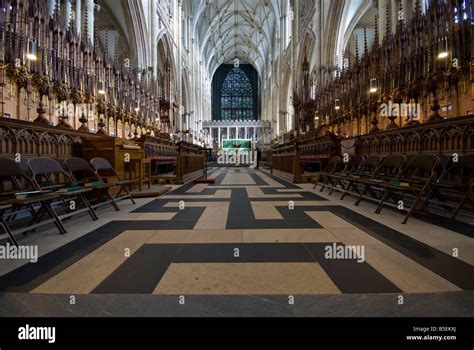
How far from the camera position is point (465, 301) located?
1403 mm

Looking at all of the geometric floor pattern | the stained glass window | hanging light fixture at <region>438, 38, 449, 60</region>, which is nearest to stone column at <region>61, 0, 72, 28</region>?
the geometric floor pattern

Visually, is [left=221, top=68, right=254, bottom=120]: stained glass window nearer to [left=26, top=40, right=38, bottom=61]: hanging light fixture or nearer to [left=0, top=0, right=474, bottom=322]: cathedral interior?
[left=0, top=0, right=474, bottom=322]: cathedral interior

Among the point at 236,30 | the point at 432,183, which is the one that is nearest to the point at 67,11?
the point at 432,183

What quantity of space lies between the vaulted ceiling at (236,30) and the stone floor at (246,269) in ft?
93.1

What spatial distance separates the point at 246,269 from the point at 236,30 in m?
44.7

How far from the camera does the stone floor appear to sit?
1370 mm

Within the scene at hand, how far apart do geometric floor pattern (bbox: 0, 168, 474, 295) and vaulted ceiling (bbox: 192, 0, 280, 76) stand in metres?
28.5

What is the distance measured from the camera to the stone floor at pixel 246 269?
1370 millimetres

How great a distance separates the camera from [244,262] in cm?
197

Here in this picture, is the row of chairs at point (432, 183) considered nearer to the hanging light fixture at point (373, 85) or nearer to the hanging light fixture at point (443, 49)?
the hanging light fixture at point (443, 49)

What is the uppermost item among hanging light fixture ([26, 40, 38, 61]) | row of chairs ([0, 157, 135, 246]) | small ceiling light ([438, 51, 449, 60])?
hanging light fixture ([26, 40, 38, 61])
